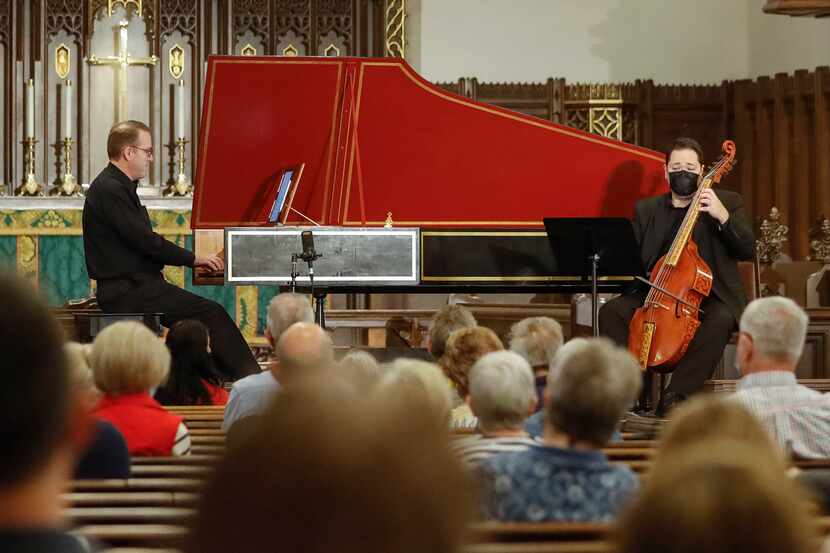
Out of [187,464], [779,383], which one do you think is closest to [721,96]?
[779,383]

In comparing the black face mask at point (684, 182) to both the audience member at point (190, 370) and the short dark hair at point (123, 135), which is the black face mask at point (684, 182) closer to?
the audience member at point (190, 370)

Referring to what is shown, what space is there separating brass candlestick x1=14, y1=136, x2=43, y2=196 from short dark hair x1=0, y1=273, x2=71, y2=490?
10.1 meters

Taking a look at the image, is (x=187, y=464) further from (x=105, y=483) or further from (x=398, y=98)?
(x=398, y=98)

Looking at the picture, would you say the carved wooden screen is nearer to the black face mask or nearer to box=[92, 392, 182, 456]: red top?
the black face mask

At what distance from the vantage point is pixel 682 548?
112cm

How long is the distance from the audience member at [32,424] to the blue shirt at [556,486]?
60.6 inches

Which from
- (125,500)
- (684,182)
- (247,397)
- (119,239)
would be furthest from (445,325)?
(125,500)

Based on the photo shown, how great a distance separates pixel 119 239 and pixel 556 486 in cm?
452

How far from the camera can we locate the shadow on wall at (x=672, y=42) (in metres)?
11.5

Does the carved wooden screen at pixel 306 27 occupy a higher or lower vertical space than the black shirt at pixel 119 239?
higher

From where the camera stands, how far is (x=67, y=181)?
35.5ft

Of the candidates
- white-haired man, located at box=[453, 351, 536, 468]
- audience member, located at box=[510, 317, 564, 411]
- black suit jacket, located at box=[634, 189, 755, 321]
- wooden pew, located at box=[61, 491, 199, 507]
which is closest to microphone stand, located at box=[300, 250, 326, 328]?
black suit jacket, located at box=[634, 189, 755, 321]

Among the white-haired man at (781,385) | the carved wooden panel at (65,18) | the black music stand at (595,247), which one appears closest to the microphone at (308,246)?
the black music stand at (595,247)

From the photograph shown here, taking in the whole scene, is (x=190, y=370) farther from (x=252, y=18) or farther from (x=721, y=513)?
(x=252, y=18)
